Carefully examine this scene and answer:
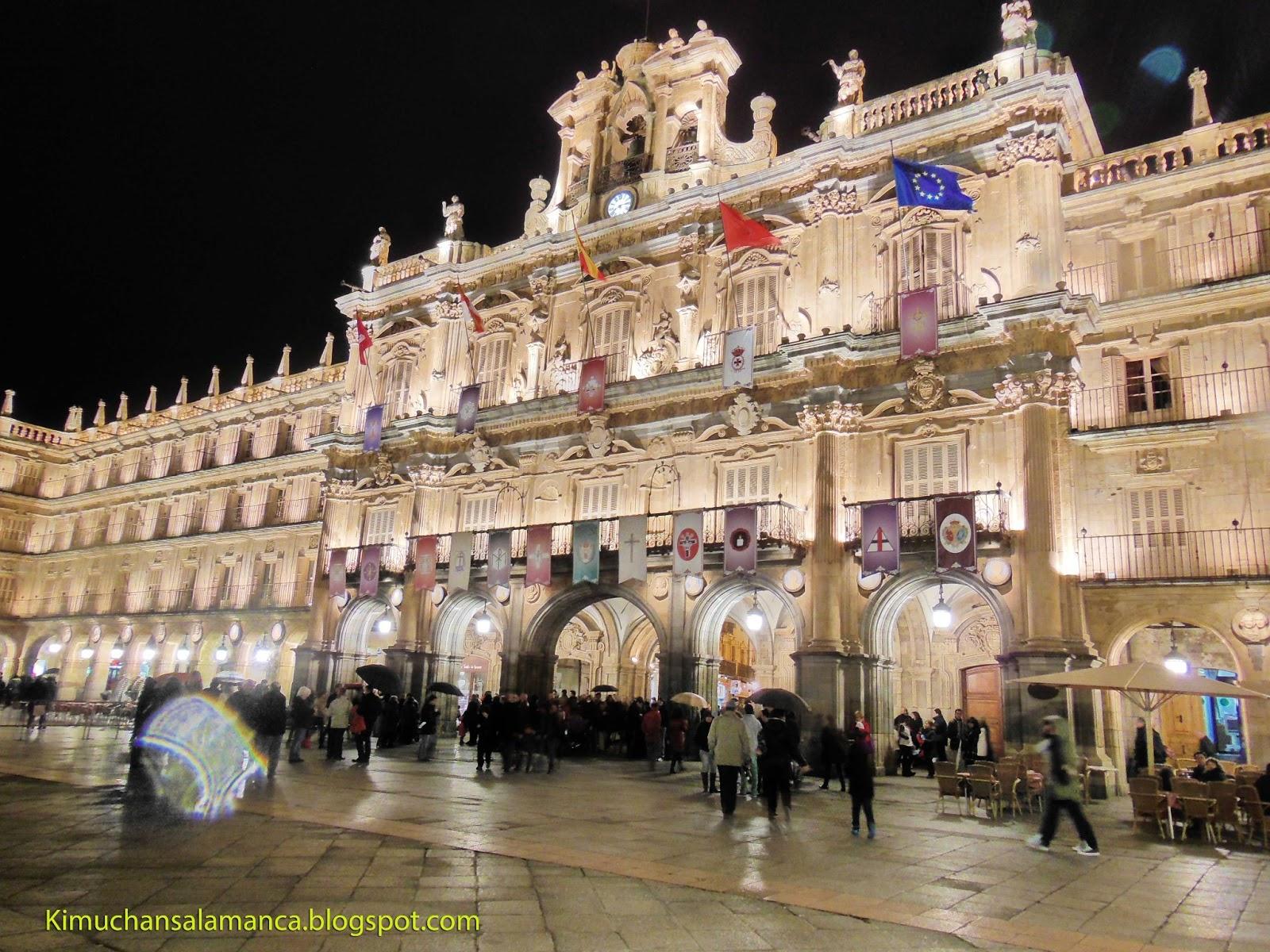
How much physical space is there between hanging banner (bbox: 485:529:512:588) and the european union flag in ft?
46.9

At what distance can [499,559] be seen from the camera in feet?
91.3

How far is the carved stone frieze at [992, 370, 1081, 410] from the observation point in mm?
21250

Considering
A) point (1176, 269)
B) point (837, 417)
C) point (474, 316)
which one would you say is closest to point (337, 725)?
point (837, 417)

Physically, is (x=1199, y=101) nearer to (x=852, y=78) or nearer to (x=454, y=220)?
(x=852, y=78)

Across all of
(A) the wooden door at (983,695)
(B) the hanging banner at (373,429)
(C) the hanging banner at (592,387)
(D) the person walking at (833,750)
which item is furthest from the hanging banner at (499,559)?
(A) the wooden door at (983,695)

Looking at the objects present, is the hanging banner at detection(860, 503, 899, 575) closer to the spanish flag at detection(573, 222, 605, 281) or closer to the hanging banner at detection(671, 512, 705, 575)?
the hanging banner at detection(671, 512, 705, 575)

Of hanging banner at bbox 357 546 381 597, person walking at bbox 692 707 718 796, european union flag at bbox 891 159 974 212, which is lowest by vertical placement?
person walking at bbox 692 707 718 796

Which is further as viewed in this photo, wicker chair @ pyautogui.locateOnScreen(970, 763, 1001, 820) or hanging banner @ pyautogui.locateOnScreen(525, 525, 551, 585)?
hanging banner @ pyautogui.locateOnScreen(525, 525, 551, 585)

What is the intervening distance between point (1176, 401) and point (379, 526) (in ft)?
80.4

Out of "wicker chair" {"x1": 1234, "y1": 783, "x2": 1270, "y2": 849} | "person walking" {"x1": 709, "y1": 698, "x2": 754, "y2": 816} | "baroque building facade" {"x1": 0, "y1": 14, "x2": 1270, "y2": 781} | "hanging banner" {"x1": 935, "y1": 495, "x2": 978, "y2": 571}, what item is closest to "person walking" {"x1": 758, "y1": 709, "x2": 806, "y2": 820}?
"person walking" {"x1": 709, "y1": 698, "x2": 754, "y2": 816}

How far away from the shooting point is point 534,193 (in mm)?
33562

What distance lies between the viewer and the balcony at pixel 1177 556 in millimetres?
19750

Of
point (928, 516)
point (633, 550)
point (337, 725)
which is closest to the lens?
point (337, 725)

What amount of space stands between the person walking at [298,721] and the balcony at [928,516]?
1296cm
